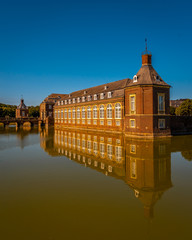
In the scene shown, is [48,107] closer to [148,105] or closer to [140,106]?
[140,106]

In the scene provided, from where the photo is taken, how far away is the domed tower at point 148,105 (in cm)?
2669

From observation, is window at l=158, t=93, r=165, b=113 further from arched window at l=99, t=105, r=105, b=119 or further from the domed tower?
arched window at l=99, t=105, r=105, b=119

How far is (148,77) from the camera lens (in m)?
28.1

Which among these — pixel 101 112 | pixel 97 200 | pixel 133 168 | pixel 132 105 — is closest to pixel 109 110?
pixel 101 112

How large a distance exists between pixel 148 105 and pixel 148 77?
450 centimetres

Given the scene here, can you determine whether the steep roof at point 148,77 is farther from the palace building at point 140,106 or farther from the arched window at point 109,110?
the arched window at point 109,110

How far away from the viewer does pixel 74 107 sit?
164 ft

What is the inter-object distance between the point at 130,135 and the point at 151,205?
21.6m

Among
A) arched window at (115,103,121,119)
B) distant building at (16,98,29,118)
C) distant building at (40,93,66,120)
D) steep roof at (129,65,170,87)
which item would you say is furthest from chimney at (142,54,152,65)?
distant building at (16,98,29,118)

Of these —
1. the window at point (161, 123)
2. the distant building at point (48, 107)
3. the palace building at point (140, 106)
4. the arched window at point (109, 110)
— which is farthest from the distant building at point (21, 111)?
the window at point (161, 123)

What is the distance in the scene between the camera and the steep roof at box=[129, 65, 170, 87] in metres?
27.7

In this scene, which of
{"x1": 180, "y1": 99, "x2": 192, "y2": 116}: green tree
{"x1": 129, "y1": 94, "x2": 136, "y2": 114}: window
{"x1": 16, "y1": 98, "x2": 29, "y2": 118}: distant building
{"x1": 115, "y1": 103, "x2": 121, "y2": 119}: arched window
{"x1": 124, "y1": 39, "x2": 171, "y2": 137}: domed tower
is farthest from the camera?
{"x1": 16, "y1": 98, "x2": 29, "y2": 118}: distant building

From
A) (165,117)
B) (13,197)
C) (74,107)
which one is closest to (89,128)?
(74,107)

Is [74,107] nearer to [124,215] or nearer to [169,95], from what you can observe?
[169,95]
